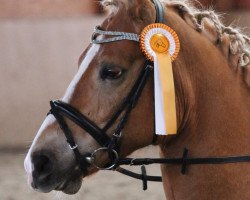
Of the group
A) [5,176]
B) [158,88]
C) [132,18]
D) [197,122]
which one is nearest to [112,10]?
[132,18]

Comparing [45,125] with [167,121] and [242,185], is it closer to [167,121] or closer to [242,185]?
[167,121]

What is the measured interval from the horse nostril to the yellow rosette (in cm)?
52

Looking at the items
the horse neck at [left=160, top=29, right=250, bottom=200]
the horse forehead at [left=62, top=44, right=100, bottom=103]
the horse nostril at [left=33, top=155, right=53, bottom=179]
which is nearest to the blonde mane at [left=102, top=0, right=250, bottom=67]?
the horse neck at [left=160, top=29, right=250, bottom=200]

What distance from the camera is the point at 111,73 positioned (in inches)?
116

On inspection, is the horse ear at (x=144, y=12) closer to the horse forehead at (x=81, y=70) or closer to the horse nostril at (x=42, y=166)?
the horse forehead at (x=81, y=70)

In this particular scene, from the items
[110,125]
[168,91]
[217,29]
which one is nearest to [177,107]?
[168,91]

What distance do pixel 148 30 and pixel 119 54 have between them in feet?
0.60

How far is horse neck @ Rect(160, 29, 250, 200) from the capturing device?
9.96ft

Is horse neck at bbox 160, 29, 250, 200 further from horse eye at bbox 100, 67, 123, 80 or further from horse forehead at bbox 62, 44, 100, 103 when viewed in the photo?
horse forehead at bbox 62, 44, 100, 103

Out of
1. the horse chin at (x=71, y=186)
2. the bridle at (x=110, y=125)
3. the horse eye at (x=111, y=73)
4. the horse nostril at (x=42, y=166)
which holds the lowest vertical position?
the horse chin at (x=71, y=186)

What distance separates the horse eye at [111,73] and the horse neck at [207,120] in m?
0.28

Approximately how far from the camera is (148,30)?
9.87 feet

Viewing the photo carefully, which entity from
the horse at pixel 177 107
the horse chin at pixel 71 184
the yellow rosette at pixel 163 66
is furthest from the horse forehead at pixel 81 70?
the horse chin at pixel 71 184

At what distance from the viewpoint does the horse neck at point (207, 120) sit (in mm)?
3037
